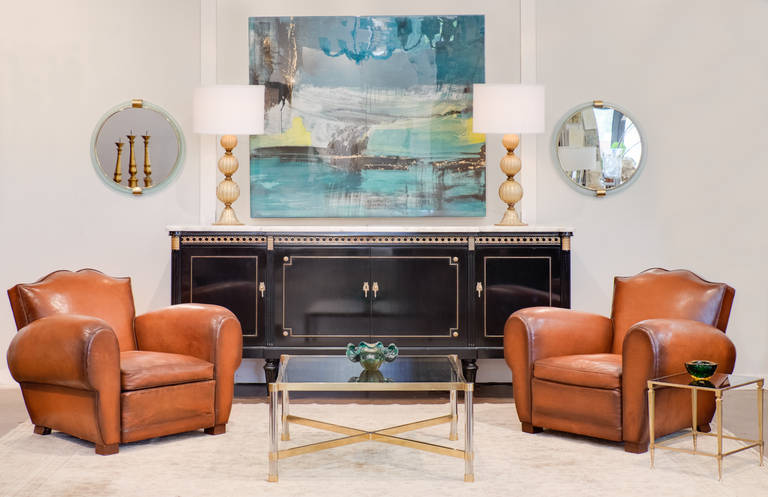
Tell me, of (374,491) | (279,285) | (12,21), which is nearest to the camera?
(374,491)

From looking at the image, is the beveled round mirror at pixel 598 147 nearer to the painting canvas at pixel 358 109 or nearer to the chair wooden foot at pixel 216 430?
the painting canvas at pixel 358 109

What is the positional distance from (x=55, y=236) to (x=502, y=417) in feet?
10.2

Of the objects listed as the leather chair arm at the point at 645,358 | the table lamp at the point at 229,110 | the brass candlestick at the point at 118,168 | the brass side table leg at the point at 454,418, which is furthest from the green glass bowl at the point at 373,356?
the brass candlestick at the point at 118,168

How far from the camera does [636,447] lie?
3.72 metres

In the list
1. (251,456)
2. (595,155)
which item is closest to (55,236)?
(251,456)

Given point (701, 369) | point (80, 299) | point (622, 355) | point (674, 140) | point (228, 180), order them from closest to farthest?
point (701, 369) → point (622, 355) → point (80, 299) → point (228, 180) → point (674, 140)

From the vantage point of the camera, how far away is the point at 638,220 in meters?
5.43

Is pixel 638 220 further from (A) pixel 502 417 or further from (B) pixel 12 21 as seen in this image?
(B) pixel 12 21

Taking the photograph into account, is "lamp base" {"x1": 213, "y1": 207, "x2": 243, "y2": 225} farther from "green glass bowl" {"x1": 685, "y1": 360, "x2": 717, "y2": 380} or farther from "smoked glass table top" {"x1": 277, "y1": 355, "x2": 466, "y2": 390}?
"green glass bowl" {"x1": 685, "y1": 360, "x2": 717, "y2": 380}

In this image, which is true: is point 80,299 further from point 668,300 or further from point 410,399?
point 668,300

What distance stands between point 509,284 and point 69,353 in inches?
98.8

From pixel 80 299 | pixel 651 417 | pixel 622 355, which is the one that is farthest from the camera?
pixel 80 299

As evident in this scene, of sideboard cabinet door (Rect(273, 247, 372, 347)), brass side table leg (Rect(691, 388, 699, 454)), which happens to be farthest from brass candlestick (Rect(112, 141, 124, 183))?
brass side table leg (Rect(691, 388, 699, 454))

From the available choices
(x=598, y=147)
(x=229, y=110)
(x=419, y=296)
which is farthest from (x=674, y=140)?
(x=229, y=110)
